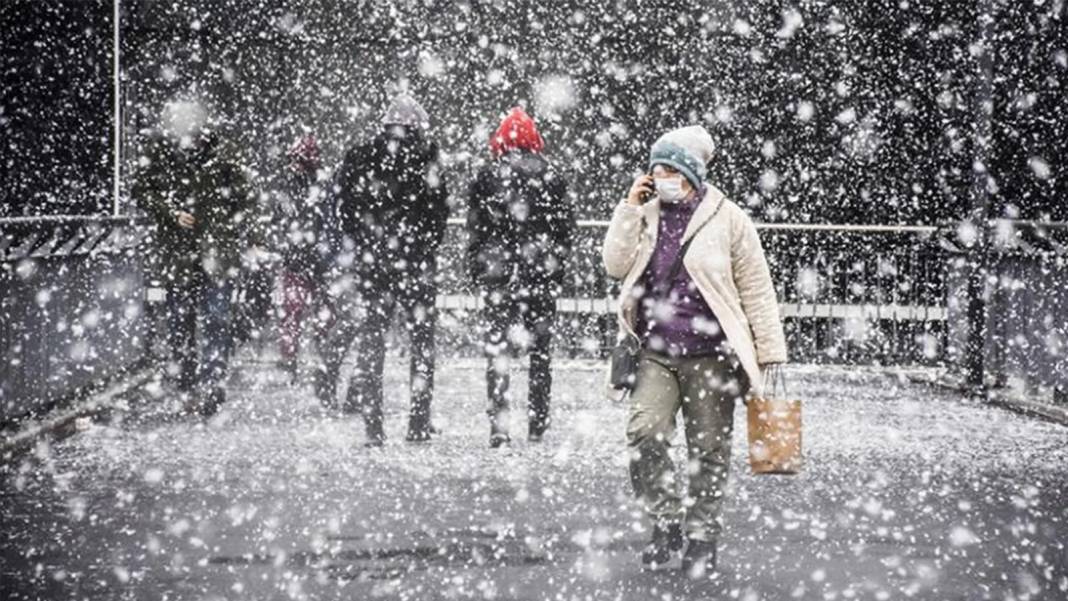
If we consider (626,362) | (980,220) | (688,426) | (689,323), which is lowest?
(688,426)

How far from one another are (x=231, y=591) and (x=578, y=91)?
40.4 feet

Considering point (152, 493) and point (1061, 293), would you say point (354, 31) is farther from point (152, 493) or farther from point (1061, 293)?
point (152, 493)

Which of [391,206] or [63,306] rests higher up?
[391,206]

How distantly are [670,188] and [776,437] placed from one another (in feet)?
3.61

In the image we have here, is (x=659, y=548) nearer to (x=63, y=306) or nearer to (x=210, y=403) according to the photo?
(x=210, y=403)

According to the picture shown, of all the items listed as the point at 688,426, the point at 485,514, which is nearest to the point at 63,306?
the point at 485,514

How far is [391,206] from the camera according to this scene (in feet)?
33.5

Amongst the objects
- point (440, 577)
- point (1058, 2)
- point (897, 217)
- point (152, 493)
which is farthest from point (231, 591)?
point (897, 217)

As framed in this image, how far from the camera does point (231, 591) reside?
6.26 meters

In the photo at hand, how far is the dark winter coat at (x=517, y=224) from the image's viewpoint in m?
10.0

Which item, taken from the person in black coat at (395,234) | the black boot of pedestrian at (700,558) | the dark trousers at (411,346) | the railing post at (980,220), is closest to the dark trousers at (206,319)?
the dark trousers at (411,346)

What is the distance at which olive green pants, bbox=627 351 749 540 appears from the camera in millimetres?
6812

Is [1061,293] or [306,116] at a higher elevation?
[306,116]

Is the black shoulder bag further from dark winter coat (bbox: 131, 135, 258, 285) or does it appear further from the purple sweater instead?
dark winter coat (bbox: 131, 135, 258, 285)
